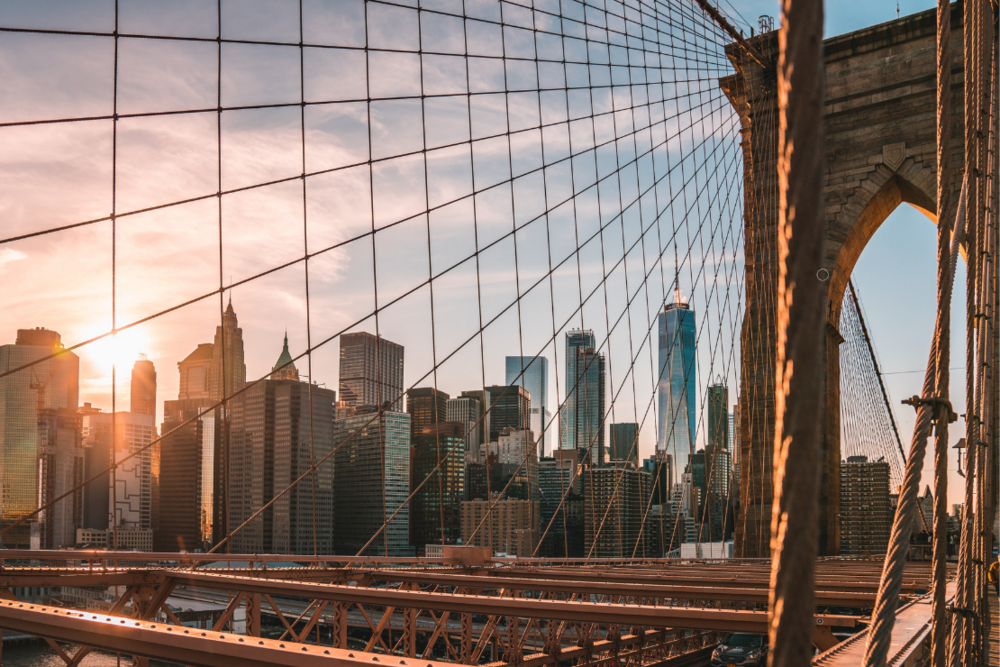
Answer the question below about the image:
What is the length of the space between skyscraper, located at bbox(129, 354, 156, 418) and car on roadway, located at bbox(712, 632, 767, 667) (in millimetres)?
7694

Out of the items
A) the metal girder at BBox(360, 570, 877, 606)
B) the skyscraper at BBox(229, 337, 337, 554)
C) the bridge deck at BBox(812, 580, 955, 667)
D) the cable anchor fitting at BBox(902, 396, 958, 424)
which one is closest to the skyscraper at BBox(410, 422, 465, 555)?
the skyscraper at BBox(229, 337, 337, 554)

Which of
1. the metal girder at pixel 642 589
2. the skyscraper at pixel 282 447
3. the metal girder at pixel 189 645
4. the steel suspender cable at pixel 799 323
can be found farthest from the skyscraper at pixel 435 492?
the steel suspender cable at pixel 799 323

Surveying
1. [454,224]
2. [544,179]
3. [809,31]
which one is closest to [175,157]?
[454,224]

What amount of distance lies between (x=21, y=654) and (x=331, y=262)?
67.1 ft

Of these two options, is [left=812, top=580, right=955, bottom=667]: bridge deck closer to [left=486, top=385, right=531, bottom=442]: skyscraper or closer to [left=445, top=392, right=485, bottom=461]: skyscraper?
[left=445, top=392, right=485, bottom=461]: skyscraper

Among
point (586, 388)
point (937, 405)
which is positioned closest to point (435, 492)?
point (586, 388)

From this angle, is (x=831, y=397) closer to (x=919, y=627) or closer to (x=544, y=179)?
(x=544, y=179)

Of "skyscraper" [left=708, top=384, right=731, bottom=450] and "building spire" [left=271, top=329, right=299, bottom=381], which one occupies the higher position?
"building spire" [left=271, top=329, right=299, bottom=381]

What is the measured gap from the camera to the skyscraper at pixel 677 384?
12193 mm

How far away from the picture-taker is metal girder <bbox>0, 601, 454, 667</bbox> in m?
1.60

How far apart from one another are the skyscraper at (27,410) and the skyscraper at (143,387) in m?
0.35

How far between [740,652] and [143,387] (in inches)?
319

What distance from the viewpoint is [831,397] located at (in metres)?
12.4

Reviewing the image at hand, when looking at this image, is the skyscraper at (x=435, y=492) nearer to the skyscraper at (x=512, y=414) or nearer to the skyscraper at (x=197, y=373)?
the skyscraper at (x=512, y=414)
